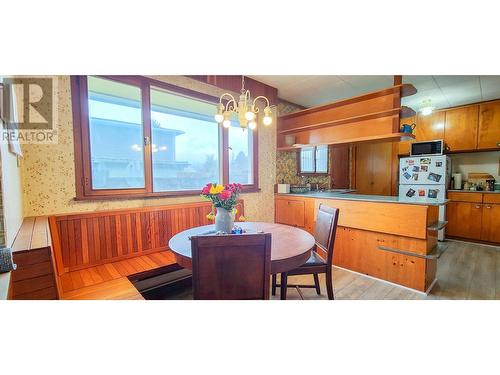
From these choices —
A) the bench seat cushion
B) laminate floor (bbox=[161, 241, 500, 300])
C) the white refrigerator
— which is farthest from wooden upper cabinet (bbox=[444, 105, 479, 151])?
the bench seat cushion

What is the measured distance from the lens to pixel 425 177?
383 centimetres

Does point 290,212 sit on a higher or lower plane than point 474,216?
higher

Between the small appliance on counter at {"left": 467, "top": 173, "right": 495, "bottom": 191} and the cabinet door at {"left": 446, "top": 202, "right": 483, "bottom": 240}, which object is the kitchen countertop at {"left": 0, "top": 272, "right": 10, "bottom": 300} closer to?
the cabinet door at {"left": 446, "top": 202, "right": 483, "bottom": 240}

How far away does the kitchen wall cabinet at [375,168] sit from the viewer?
461 cm

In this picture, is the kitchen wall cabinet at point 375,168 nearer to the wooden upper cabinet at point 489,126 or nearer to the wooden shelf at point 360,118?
the wooden upper cabinet at point 489,126

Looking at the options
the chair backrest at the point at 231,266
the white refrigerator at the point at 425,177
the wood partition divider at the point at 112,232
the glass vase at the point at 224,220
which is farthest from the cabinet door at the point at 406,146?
the chair backrest at the point at 231,266

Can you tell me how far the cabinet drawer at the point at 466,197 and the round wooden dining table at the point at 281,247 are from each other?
3863 mm

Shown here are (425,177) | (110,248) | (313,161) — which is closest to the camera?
(110,248)

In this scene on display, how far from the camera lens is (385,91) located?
248cm

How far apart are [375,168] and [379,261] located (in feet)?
9.73

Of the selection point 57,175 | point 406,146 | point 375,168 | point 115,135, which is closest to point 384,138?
point 406,146

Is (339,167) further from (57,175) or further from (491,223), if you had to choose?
(57,175)
